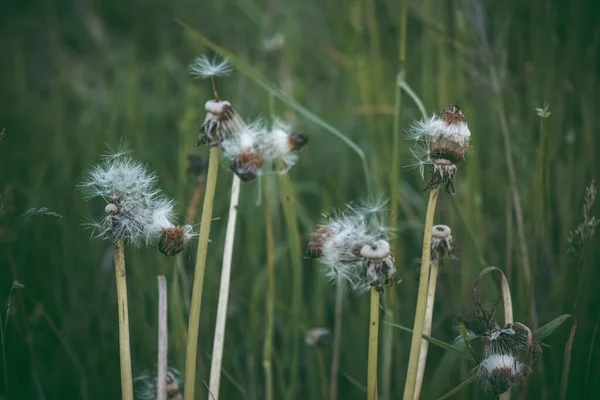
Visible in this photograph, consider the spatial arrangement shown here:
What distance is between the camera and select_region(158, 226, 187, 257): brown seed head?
108cm

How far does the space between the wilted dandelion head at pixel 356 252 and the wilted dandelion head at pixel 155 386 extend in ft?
1.21

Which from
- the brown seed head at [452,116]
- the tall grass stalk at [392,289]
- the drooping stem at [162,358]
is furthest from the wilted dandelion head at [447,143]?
the drooping stem at [162,358]

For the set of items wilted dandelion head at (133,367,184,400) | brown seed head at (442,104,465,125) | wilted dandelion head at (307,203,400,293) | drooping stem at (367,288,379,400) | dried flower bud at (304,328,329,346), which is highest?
brown seed head at (442,104,465,125)

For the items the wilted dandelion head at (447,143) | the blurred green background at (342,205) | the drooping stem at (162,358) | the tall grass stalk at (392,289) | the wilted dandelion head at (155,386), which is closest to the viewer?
the wilted dandelion head at (447,143)

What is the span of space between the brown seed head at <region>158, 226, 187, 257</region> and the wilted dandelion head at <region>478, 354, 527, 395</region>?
51 cm

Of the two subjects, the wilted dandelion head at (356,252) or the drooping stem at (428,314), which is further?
the drooping stem at (428,314)

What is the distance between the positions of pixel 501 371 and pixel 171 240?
21.7 inches

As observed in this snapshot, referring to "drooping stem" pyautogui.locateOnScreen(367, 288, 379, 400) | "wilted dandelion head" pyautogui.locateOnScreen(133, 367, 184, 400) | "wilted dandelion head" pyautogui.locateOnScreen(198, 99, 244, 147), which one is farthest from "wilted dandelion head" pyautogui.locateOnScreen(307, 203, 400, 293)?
"wilted dandelion head" pyautogui.locateOnScreen(133, 367, 184, 400)

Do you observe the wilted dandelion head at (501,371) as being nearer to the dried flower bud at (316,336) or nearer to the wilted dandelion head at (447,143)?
the wilted dandelion head at (447,143)

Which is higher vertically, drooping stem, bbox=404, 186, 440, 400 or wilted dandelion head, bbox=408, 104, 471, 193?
wilted dandelion head, bbox=408, 104, 471, 193

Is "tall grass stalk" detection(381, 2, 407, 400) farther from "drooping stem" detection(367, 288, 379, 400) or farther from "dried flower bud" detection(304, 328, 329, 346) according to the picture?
"drooping stem" detection(367, 288, 379, 400)

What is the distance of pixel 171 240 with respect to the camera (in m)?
1.08

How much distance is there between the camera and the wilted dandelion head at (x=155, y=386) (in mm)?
1286

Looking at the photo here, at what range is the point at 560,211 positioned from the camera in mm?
2221
